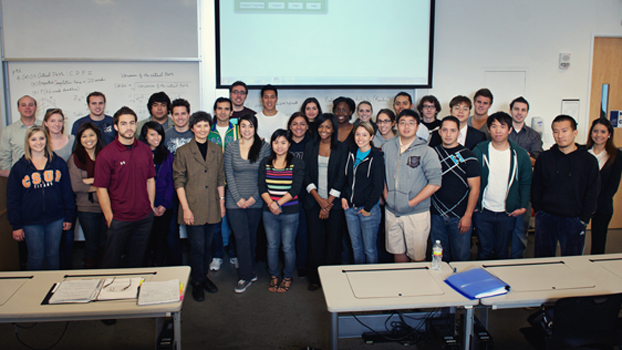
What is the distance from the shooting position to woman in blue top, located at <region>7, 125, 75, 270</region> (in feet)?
8.89

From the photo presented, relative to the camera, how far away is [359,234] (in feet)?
10.2

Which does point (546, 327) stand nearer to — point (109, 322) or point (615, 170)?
point (615, 170)

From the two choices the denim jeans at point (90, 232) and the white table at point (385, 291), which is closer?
the white table at point (385, 291)

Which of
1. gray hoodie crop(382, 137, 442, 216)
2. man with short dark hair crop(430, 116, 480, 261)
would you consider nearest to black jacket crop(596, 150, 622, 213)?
man with short dark hair crop(430, 116, 480, 261)

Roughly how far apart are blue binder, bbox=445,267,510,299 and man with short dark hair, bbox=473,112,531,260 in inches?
41.8

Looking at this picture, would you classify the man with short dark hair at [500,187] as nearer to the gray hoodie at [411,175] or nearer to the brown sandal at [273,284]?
the gray hoodie at [411,175]

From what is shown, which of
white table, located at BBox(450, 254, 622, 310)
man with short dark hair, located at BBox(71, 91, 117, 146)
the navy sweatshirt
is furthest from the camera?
man with short dark hair, located at BBox(71, 91, 117, 146)

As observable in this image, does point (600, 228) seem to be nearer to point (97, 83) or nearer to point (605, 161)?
point (605, 161)

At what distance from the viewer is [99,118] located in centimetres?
366

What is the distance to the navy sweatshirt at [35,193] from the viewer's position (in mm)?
2707

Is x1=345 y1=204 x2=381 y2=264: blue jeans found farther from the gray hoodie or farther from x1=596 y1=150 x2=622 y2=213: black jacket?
x1=596 y1=150 x2=622 y2=213: black jacket

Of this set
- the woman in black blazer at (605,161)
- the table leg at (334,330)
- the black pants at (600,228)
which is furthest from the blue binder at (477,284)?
Result: the black pants at (600,228)

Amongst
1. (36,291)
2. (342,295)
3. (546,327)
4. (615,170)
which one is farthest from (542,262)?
(36,291)

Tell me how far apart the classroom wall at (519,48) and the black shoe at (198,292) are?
2708 millimetres
